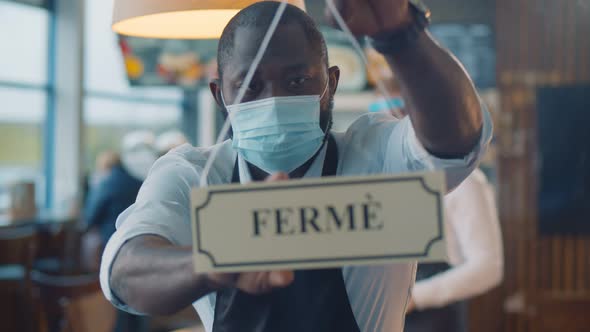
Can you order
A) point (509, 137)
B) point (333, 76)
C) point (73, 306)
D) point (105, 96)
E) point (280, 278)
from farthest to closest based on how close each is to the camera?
point (105, 96) → point (509, 137) → point (73, 306) → point (333, 76) → point (280, 278)

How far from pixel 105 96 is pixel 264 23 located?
639cm

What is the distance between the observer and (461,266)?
2.45 m

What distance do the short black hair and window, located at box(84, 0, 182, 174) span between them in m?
6.09

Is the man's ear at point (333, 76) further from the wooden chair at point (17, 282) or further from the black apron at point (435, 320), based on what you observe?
the wooden chair at point (17, 282)

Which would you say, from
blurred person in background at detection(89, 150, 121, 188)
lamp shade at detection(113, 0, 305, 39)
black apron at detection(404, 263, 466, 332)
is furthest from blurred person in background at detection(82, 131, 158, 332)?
lamp shade at detection(113, 0, 305, 39)

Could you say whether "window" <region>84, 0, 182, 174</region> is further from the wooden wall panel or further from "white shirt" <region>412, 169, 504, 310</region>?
"white shirt" <region>412, 169, 504, 310</region>

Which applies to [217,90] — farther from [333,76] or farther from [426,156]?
[426,156]

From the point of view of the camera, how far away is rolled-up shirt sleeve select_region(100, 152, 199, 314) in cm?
86

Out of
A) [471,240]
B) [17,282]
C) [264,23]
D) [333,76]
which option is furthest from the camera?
[17,282]

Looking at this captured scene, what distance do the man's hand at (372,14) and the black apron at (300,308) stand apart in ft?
0.91

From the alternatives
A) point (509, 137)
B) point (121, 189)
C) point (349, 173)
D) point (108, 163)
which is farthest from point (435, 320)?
point (108, 163)

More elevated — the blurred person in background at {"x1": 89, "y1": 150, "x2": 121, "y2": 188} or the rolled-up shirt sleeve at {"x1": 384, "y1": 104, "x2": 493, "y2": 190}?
the rolled-up shirt sleeve at {"x1": 384, "y1": 104, "x2": 493, "y2": 190}

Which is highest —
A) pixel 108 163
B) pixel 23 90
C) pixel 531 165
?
pixel 23 90

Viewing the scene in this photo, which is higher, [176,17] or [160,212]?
[176,17]
